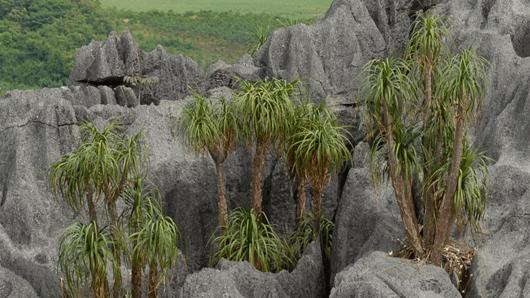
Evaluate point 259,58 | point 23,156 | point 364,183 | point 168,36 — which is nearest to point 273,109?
point 364,183

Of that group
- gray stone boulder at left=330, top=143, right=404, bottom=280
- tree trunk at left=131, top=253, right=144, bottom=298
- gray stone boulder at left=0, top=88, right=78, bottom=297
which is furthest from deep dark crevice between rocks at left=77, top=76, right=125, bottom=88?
gray stone boulder at left=330, top=143, right=404, bottom=280

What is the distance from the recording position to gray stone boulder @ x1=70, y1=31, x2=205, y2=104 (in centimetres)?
2170

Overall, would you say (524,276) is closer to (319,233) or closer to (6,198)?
(319,233)

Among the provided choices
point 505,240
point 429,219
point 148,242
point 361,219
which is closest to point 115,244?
point 148,242

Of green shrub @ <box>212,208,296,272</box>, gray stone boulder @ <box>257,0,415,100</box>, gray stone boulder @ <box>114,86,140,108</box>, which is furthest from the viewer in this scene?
gray stone boulder @ <box>114,86,140,108</box>

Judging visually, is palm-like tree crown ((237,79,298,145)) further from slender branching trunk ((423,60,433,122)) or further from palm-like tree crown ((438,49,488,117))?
palm-like tree crown ((438,49,488,117))

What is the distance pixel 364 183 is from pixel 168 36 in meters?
42.6

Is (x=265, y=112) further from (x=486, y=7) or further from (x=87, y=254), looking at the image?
(x=486, y=7)

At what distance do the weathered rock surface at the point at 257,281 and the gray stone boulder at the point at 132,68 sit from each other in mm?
8336

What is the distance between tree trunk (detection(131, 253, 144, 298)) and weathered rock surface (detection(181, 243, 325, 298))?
2.81ft

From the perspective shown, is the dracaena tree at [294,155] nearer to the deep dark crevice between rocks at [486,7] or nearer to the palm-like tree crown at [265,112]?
the palm-like tree crown at [265,112]

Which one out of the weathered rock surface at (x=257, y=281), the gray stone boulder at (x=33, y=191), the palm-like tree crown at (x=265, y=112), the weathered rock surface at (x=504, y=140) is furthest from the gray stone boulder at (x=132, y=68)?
the weathered rock surface at (x=257, y=281)

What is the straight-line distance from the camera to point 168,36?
54.8 m

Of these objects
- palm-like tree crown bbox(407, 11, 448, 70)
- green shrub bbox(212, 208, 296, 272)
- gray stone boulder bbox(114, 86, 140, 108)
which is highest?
palm-like tree crown bbox(407, 11, 448, 70)
